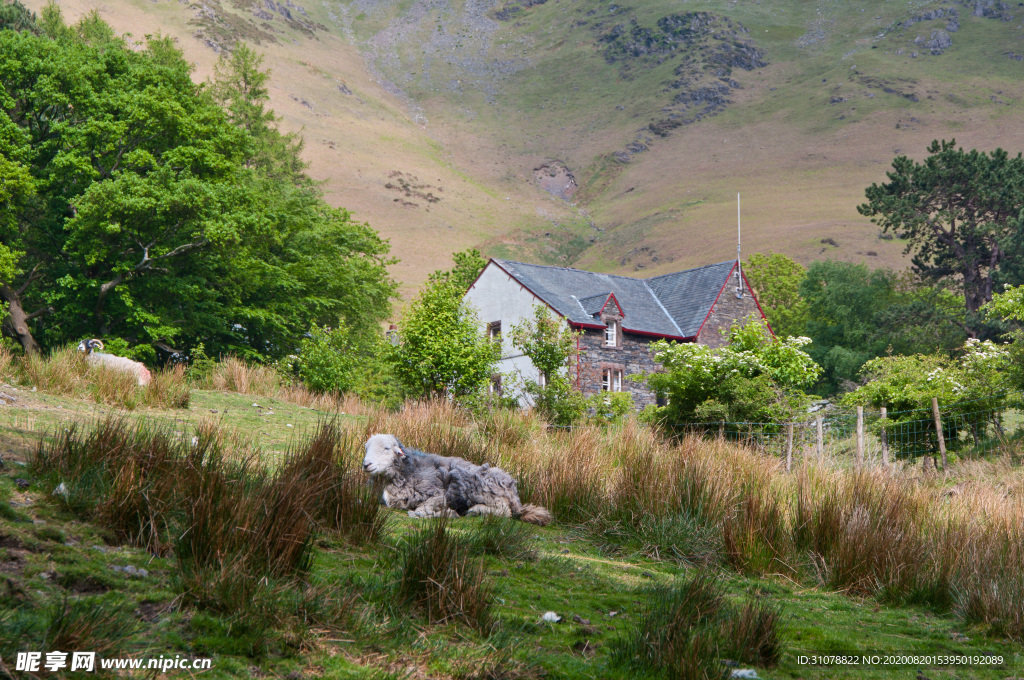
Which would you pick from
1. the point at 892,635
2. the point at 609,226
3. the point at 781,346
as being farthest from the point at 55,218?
the point at 609,226

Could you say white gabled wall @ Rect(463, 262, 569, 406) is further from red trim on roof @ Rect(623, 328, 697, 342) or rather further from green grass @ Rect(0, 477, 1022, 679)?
green grass @ Rect(0, 477, 1022, 679)

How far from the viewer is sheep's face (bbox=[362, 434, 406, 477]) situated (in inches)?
309

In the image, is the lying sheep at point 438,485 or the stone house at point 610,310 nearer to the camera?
the lying sheep at point 438,485

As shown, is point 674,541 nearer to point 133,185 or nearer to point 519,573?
point 519,573

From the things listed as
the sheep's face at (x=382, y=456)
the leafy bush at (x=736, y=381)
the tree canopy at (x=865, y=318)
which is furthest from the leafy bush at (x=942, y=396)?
the tree canopy at (x=865, y=318)

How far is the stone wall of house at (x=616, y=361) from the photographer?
36.4m

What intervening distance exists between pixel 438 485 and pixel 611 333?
30.3 m

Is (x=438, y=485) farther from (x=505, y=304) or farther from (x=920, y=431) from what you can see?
(x=505, y=304)

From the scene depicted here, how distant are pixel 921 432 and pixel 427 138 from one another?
181 meters

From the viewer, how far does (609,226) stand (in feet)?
522

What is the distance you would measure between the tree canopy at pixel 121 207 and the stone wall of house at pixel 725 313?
21.1 meters

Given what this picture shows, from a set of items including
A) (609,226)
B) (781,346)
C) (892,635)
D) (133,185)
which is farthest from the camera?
(609,226)

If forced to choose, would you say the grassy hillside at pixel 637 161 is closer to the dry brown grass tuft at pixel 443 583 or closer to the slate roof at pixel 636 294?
the slate roof at pixel 636 294

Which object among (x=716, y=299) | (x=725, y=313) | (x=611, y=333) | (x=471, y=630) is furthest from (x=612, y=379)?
(x=471, y=630)
